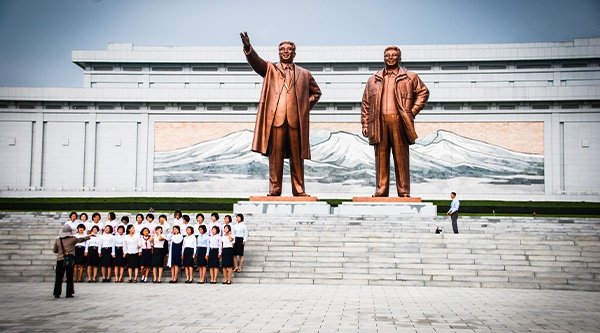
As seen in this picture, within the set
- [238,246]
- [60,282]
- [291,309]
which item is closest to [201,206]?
[238,246]

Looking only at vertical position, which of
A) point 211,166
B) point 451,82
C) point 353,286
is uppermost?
point 451,82

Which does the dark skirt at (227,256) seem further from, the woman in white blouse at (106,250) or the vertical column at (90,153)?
the vertical column at (90,153)

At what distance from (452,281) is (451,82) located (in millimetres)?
21094

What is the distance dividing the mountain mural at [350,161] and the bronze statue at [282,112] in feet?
42.0

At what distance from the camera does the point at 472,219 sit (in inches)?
648

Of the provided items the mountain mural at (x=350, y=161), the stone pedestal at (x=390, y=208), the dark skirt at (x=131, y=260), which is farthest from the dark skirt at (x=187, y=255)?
the mountain mural at (x=350, y=161)

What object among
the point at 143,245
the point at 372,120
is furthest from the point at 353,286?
the point at 372,120

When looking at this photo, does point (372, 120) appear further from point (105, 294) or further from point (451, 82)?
point (451, 82)

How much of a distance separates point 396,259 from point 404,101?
14.7 ft

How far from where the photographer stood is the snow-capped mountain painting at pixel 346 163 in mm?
26406

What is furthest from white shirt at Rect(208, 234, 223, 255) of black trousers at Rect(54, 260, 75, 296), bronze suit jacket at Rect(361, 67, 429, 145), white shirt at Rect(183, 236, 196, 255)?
bronze suit jacket at Rect(361, 67, 429, 145)

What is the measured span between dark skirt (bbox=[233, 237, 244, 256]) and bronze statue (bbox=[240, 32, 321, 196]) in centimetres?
347

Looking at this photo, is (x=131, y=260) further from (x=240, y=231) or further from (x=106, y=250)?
(x=240, y=231)

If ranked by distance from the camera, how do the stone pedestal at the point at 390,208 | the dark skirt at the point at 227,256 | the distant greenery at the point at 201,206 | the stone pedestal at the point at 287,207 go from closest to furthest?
1. the dark skirt at the point at 227,256
2. the stone pedestal at the point at 287,207
3. the stone pedestal at the point at 390,208
4. the distant greenery at the point at 201,206
